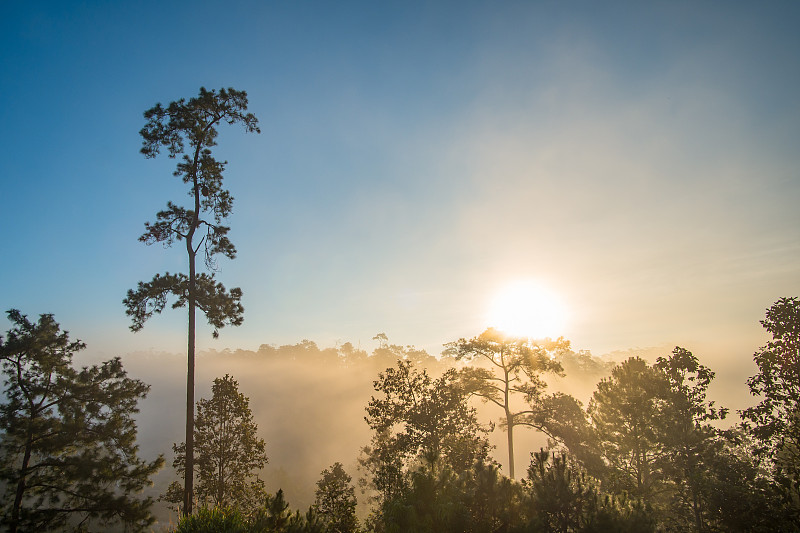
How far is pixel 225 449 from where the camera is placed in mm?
17656

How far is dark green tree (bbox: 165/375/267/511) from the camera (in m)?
16.9

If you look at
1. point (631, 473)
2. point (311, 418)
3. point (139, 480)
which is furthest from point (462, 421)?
point (311, 418)

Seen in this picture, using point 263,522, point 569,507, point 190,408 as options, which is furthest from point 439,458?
point 190,408

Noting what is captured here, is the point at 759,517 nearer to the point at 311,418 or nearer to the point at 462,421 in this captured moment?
the point at 462,421

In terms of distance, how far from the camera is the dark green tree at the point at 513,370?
24.2m

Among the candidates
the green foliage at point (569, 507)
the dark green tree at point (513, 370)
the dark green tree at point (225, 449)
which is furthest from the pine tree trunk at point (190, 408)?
the dark green tree at point (513, 370)

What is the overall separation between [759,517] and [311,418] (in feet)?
322

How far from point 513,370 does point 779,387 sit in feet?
43.9

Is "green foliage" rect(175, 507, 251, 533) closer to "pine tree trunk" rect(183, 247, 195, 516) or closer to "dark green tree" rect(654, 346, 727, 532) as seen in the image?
"pine tree trunk" rect(183, 247, 195, 516)

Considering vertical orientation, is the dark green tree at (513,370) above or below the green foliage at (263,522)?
above

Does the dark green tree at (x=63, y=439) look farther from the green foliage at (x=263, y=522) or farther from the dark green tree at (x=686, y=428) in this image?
the dark green tree at (x=686, y=428)

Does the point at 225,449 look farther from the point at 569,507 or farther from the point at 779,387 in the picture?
the point at 779,387

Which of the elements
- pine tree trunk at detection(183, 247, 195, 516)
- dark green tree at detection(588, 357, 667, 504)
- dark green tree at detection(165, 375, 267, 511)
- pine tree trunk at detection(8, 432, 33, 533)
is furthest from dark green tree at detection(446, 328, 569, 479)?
pine tree trunk at detection(8, 432, 33, 533)

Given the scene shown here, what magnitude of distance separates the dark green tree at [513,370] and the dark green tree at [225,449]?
14152mm
